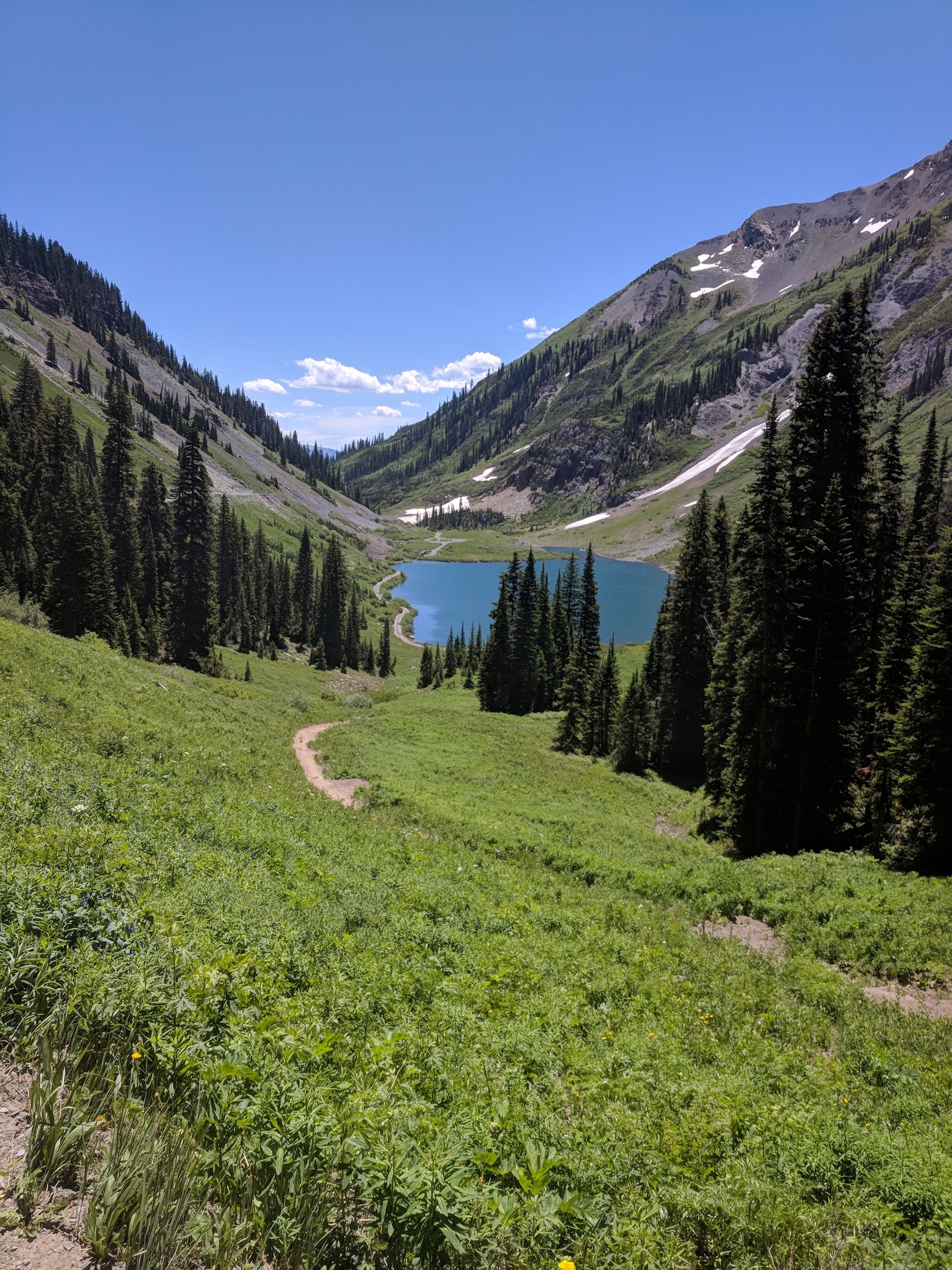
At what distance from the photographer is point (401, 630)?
14000 cm

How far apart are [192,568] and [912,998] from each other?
58.4m

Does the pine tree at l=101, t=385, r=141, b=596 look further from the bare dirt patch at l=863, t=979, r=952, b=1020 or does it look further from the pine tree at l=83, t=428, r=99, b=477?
the bare dirt patch at l=863, t=979, r=952, b=1020

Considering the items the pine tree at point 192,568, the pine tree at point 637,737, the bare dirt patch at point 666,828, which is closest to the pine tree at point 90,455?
the pine tree at point 192,568

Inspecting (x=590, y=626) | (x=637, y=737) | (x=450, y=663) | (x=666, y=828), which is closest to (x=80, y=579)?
(x=590, y=626)

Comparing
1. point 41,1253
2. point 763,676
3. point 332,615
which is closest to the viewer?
point 41,1253

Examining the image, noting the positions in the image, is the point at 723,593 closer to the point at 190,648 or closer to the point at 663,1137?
the point at 663,1137

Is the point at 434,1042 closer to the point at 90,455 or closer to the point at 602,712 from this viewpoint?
the point at 602,712

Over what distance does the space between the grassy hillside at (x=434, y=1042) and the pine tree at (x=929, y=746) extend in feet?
8.48

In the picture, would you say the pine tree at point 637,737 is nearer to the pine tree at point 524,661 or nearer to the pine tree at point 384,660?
the pine tree at point 524,661

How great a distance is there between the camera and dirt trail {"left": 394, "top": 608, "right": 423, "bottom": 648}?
131 m

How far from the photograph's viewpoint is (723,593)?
42.7 meters

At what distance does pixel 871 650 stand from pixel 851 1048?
2019 cm

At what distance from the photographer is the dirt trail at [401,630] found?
431 ft

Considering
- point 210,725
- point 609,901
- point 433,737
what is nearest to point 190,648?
point 433,737
